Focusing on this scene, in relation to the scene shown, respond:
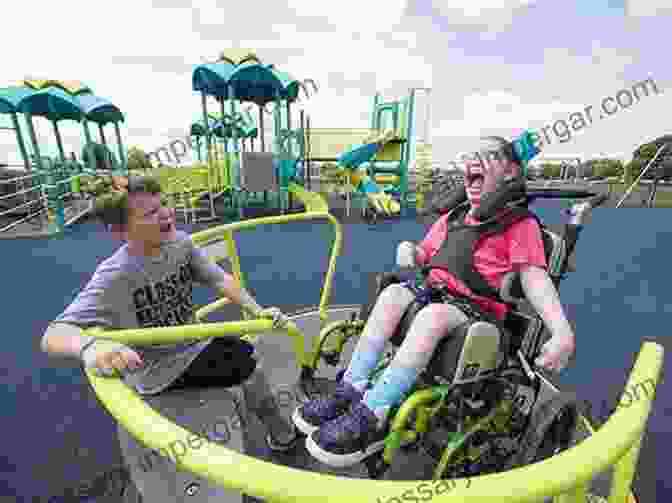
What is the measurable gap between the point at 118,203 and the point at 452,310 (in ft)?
3.38

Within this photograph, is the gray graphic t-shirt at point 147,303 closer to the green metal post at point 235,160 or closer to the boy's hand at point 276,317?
the boy's hand at point 276,317

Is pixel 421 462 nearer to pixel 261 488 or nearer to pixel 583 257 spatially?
pixel 261 488

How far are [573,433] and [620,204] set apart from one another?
10742 millimetres

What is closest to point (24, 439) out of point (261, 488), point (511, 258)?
point (261, 488)

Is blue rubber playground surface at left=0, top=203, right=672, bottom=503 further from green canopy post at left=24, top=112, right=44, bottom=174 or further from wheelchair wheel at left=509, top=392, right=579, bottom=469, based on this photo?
green canopy post at left=24, top=112, right=44, bottom=174

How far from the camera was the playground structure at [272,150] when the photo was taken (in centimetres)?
686

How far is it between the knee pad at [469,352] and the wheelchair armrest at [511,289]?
0.15 metres

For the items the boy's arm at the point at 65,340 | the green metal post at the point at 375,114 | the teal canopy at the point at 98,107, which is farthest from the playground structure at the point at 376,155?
the boy's arm at the point at 65,340

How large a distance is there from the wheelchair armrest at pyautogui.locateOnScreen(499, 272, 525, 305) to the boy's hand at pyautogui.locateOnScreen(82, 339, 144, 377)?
42.6 inches

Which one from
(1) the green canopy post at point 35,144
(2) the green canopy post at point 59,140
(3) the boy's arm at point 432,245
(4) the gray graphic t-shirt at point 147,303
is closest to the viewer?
(4) the gray graphic t-shirt at point 147,303

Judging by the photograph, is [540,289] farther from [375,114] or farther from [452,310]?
[375,114]

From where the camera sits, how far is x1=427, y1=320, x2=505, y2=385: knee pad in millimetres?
1069

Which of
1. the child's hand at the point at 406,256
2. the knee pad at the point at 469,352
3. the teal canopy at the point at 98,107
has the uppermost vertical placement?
the teal canopy at the point at 98,107

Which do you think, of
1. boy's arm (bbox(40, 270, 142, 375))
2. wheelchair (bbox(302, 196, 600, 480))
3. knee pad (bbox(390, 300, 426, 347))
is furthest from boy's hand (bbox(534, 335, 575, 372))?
boy's arm (bbox(40, 270, 142, 375))
